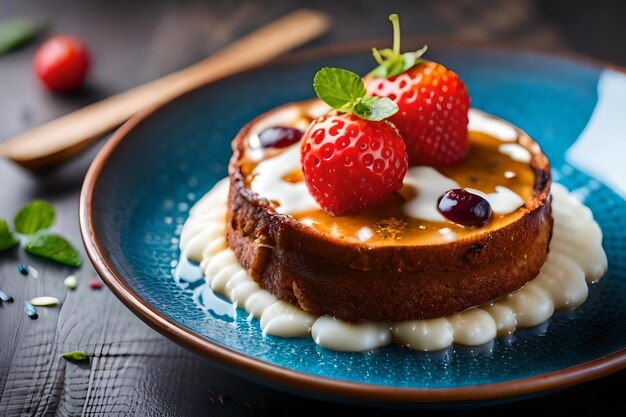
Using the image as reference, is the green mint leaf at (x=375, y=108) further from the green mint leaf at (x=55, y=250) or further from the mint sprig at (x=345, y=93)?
the green mint leaf at (x=55, y=250)

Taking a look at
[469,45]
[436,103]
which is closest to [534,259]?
[436,103]

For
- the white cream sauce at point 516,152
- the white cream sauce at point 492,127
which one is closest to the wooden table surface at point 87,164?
the white cream sauce at point 516,152

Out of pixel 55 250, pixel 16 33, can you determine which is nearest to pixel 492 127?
pixel 55 250

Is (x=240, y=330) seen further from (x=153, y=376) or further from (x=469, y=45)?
(x=469, y=45)

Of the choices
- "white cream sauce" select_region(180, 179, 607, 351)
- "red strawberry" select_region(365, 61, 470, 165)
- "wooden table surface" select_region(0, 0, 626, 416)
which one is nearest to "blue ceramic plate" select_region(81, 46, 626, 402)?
"white cream sauce" select_region(180, 179, 607, 351)

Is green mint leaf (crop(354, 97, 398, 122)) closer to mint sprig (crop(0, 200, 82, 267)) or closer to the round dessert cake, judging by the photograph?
the round dessert cake
